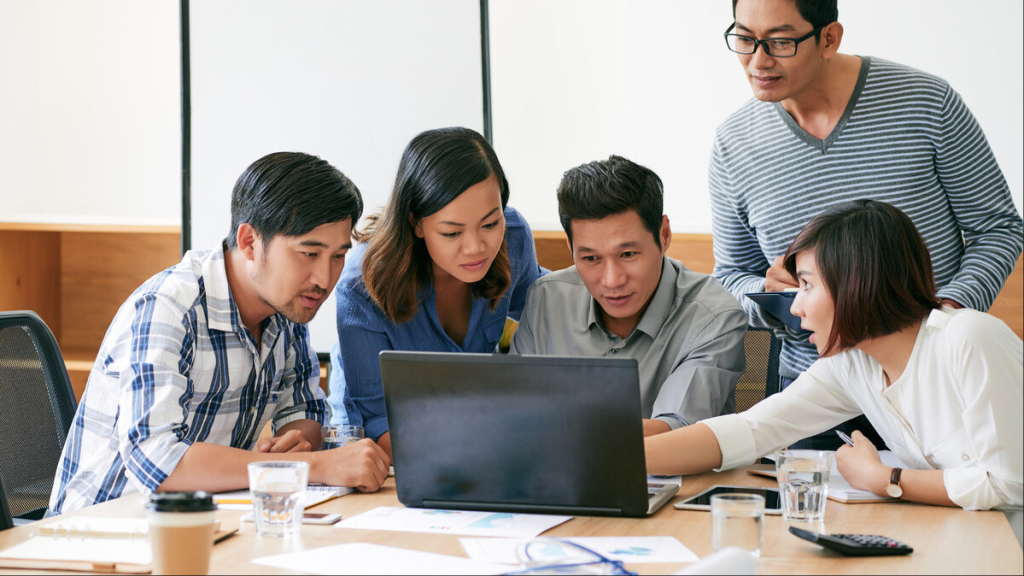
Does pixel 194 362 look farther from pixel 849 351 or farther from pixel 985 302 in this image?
pixel 985 302

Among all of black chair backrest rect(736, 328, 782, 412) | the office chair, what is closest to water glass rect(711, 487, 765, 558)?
black chair backrest rect(736, 328, 782, 412)

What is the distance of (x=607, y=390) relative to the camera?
3.86 ft

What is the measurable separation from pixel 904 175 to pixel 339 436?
1.23 metres

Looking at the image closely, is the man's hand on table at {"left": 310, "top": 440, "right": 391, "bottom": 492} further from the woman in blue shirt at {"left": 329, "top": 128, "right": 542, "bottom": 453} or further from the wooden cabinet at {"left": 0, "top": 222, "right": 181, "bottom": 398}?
the wooden cabinet at {"left": 0, "top": 222, "right": 181, "bottom": 398}

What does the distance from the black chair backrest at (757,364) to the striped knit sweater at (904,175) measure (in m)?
0.05

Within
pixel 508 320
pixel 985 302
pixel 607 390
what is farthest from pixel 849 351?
pixel 508 320

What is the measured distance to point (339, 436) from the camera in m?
1.52

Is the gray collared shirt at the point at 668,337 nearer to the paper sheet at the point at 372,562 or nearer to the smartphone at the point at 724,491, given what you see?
the smartphone at the point at 724,491

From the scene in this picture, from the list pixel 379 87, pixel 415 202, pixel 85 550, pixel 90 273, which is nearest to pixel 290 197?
pixel 415 202

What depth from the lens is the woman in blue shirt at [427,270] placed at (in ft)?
5.89

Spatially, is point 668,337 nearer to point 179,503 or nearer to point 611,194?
point 611,194

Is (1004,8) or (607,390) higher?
(1004,8)

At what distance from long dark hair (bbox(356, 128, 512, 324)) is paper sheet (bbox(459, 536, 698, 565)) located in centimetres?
82

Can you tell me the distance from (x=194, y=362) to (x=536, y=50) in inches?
88.6
